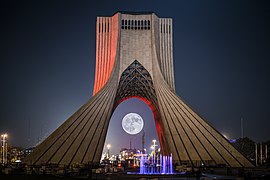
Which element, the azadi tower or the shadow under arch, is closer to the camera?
the azadi tower

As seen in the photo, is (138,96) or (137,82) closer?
(137,82)

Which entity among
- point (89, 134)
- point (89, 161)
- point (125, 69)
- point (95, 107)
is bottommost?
point (89, 161)

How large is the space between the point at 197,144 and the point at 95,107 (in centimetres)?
870

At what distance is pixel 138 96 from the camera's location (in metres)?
44.0

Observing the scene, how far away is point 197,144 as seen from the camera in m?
26.2

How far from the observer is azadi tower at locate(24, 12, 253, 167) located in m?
25.0

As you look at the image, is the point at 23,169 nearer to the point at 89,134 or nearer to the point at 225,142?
the point at 89,134

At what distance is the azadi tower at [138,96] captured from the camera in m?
25.0

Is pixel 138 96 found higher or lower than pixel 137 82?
lower

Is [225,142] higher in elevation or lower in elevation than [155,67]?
lower

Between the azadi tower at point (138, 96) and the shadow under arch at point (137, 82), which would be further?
the shadow under arch at point (137, 82)

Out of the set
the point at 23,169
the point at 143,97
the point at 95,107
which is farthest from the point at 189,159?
the point at 143,97

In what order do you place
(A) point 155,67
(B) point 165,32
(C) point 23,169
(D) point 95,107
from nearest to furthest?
1. (C) point 23,169
2. (D) point 95,107
3. (A) point 155,67
4. (B) point 165,32

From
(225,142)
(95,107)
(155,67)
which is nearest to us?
(225,142)
